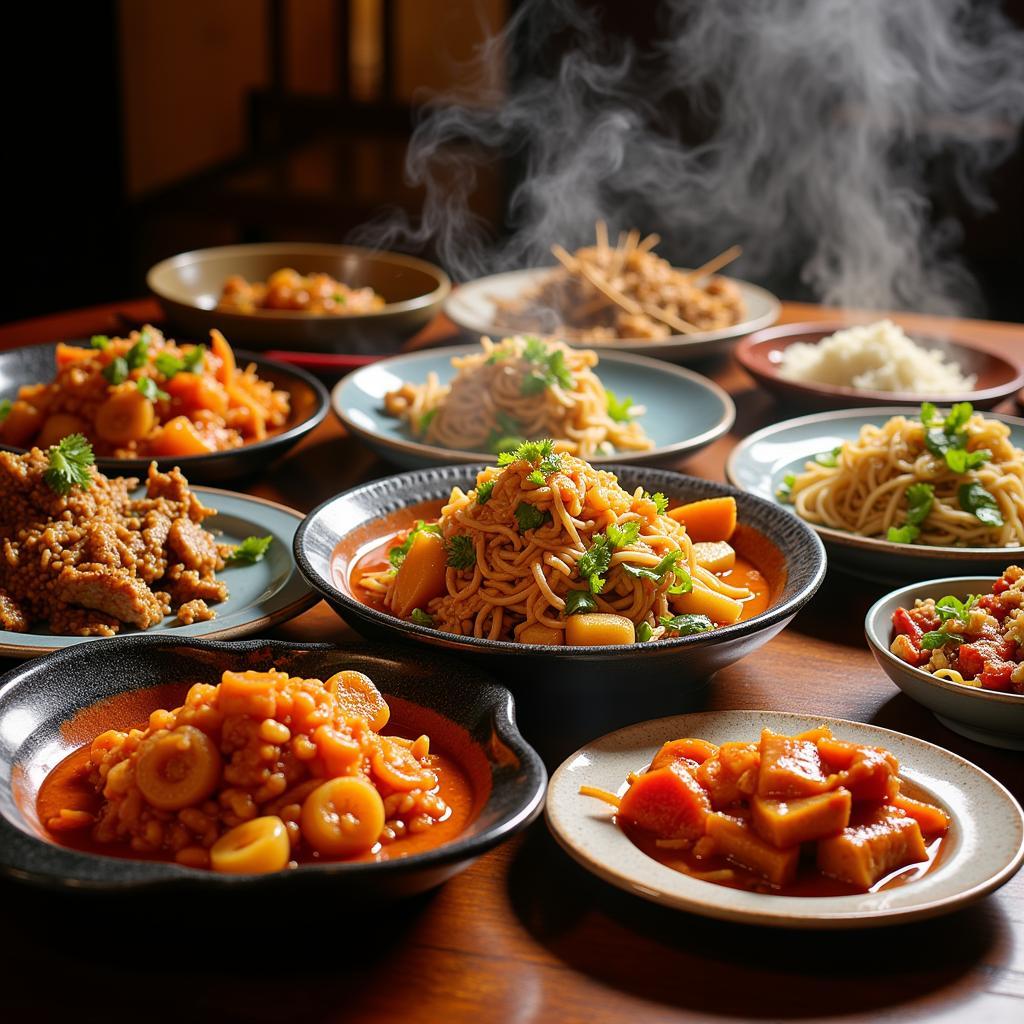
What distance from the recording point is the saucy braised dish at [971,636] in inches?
80.0

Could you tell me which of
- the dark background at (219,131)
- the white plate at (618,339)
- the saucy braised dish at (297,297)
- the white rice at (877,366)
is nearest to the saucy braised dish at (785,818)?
the white rice at (877,366)

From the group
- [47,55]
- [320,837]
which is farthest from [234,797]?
[47,55]

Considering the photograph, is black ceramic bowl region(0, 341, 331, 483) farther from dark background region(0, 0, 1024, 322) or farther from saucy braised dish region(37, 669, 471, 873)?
dark background region(0, 0, 1024, 322)

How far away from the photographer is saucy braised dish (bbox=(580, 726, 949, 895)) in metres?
1.60

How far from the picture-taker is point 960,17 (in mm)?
7656

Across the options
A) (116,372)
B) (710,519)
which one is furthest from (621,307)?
(710,519)

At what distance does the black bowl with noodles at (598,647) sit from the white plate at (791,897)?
9 centimetres

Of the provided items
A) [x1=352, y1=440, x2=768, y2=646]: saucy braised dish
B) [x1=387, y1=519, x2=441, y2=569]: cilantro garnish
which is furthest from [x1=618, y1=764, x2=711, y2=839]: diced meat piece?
[x1=387, y1=519, x2=441, y2=569]: cilantro garnish

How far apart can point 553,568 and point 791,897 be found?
2.47 ft

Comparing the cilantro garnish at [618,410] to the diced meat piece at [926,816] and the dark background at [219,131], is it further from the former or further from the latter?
the dark background at [219,131]

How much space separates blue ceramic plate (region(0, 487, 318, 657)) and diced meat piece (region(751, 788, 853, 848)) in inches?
36.3

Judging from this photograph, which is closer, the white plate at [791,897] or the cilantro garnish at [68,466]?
the white plate at [791,897]

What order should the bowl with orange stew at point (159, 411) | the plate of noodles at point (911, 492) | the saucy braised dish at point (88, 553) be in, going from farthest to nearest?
1. the bowl with orange stew at point (159, 411)
2. the plate of noodles at point (911, 492)
3. the saucy braised dish at point (88, 553)

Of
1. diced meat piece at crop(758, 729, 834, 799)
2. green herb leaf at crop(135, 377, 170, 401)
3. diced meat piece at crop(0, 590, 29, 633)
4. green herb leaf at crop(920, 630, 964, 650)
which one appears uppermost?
diced meat piece at crop(758, 729, 834, 799)
